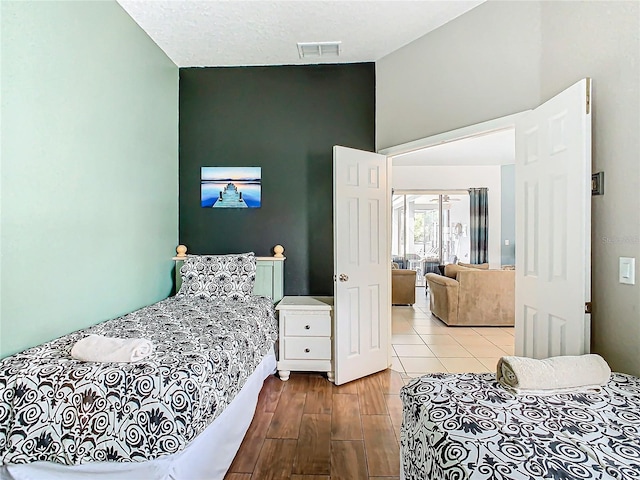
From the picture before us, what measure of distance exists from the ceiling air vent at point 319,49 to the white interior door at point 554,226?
1.86m

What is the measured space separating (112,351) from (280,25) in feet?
9.01

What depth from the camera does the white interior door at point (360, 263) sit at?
299 centimetres

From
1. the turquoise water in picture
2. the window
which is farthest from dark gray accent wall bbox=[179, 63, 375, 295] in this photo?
the window

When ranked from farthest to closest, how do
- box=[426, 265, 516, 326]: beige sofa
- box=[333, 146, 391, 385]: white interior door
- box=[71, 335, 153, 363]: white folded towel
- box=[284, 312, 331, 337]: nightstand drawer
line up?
1. box=[426, 265, 516, 326]: beige sofa
2. box=[284, 312, 331, 337]: nightstand drawer
3. box=[333, 146, 391, 385]: white interior door
4. box=[71, 335, 153, 363]: white folded towel

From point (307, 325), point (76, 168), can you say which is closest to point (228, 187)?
point (76, 168)

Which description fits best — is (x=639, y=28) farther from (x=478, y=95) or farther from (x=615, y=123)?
(x=478, y=95)

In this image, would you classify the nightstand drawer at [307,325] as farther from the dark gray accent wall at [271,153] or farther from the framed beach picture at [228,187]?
the framed beach picture at [228,187]

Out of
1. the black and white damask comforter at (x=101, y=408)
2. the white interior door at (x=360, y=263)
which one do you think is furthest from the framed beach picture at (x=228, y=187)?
the black and white damask comforter at (x=101, y=408)

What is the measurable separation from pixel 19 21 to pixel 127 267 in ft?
5.48

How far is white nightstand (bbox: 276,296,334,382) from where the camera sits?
3.09 metres

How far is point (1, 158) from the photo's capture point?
5.46 ft

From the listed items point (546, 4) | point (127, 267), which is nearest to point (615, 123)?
point (546, 4)

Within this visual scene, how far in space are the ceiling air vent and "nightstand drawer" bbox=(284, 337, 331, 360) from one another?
108 inches

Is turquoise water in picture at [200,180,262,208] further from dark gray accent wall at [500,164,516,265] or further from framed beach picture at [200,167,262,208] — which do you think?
dark gray accent wall at [500,164,516,265]
